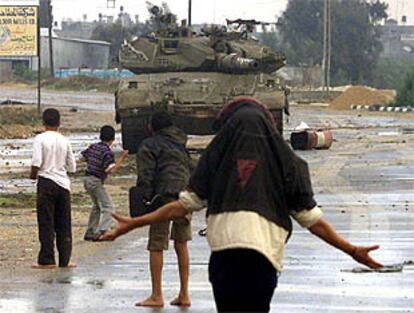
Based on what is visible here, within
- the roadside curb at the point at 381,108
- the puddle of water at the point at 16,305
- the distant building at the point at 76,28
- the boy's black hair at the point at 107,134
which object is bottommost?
the distant building at the point at 76,28

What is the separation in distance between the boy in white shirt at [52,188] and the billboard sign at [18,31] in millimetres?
60508

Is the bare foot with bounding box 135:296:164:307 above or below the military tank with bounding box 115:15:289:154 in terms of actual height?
above

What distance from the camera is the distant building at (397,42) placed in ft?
501

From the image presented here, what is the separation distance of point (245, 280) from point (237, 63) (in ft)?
75.9

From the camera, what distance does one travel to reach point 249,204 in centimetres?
726

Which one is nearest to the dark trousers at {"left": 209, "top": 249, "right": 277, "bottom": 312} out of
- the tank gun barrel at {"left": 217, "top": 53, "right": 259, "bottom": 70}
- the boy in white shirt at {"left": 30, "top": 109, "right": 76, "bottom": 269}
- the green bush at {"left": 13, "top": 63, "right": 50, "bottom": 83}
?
the boy in white shirt at {"left": 30, "top": 109, "right": 76, "bottom": 269}

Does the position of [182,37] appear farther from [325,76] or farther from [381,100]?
[325,76]

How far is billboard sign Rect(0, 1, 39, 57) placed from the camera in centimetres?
7488

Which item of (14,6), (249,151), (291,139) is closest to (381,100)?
(14,6)

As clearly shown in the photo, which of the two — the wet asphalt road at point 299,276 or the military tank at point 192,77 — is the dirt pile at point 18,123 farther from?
the wet asphalt road at point 299,276

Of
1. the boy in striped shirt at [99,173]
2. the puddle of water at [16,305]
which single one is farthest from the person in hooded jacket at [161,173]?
the boy in striped shirt at [99,173]

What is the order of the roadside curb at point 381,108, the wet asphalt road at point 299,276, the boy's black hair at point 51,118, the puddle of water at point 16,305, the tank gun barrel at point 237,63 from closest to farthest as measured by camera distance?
1. the puddle of water at point 16,305
2. the wet asphalt road at point 299,276
3. the boy's black hair at point 51,118
4. the tank gun barrel at point 237,63
5. the roadside curb at point 381,108

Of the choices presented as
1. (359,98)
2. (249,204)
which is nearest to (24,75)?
(359,98)

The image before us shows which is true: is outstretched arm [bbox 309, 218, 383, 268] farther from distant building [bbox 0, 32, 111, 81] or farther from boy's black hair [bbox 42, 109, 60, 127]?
distant building [bbox 0, 32, 111, 81]
